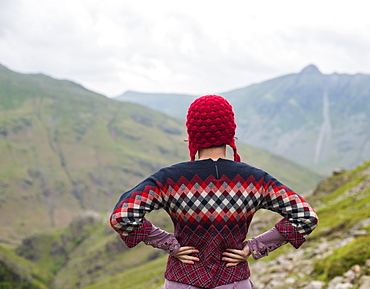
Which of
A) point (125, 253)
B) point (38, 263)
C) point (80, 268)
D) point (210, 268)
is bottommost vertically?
point (38, 263)

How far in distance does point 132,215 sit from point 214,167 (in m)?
1.10

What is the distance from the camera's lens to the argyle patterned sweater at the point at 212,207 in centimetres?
437

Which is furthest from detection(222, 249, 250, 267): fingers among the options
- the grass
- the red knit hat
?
the grass

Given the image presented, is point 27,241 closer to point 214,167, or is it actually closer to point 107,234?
point 107,234

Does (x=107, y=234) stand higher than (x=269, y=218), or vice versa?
(x=269, y=218)

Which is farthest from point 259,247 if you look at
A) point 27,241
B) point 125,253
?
point 27,241

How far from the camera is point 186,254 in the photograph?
4473mm

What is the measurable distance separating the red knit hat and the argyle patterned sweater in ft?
0.82

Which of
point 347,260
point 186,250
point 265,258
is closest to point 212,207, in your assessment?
point 186,250

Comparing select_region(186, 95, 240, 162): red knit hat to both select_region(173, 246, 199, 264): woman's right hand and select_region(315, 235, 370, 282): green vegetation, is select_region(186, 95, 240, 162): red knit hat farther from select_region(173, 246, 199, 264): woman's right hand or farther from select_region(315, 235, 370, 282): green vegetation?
select_region(315, 235, 370, 282): green vegetation

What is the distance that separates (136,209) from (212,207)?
0.88 m

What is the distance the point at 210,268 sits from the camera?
444cm

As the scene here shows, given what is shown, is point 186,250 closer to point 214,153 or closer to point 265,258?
point 214,153

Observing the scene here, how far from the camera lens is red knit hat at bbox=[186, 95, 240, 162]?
177 inches
